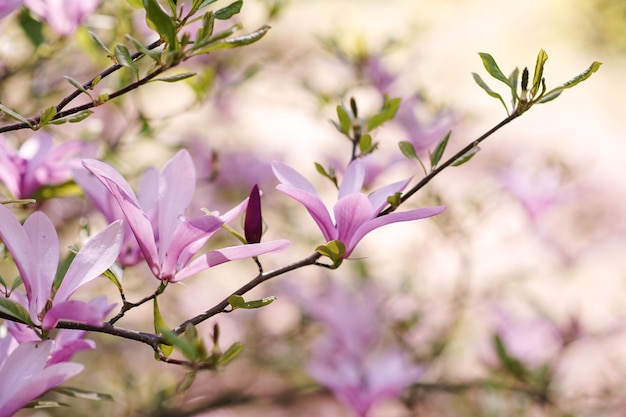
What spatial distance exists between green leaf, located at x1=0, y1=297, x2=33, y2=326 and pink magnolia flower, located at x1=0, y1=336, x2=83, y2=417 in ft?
0.10

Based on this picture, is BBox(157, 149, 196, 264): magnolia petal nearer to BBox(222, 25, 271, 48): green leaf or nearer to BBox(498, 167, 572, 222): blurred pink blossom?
BBox(222, 25, 271, 48): green leaf

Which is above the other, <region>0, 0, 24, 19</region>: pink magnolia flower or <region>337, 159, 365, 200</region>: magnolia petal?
<region>0, 0, 24, 19</region>: pink magnolia flower

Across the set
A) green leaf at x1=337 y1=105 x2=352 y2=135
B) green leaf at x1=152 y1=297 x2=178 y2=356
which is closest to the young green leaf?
green leaf at x1=152 y1=297 x2=178 y2=356

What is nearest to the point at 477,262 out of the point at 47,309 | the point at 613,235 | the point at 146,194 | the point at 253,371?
the point at 613,235

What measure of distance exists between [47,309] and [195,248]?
12cm

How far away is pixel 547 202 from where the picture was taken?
1444 millimetres

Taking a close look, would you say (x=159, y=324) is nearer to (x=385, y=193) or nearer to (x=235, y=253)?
(x=235, y=253)

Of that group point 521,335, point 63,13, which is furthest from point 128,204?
point 521,335

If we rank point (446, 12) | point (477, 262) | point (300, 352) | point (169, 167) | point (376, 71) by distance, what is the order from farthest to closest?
point (446, 12) < point (477, 262) < point (300, 352) < point (376, 71) < point (169, 167)

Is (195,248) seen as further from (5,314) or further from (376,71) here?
(376,71)

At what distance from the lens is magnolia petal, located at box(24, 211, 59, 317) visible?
535 millimetres

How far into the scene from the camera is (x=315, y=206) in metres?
0.56

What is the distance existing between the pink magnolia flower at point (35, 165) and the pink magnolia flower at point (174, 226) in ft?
0.55

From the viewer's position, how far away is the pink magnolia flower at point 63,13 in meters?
0.89
